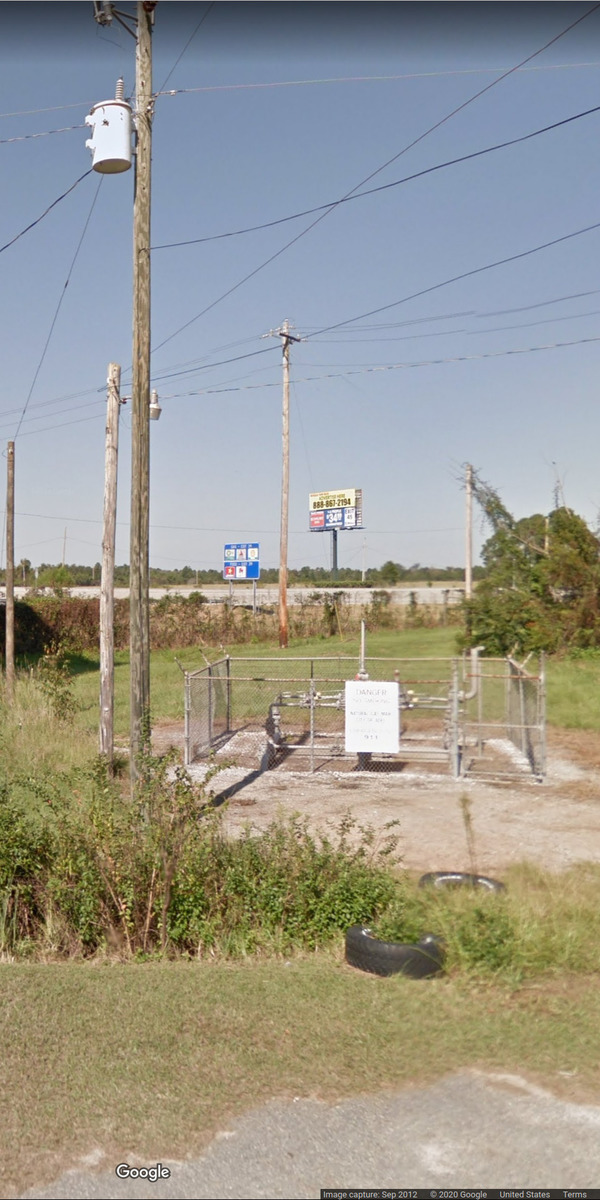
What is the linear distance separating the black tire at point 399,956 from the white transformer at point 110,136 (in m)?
7.64

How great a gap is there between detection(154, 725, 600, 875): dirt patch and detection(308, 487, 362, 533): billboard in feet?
157

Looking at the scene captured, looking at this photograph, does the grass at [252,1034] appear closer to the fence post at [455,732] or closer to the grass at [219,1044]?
the grass at [219,1044]

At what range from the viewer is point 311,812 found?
39.8 feet

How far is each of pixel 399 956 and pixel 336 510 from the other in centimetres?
5878

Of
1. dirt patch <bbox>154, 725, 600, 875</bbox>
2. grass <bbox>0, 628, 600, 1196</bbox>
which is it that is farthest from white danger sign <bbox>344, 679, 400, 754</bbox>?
grass <bbox>0, 628, 600, 1196</bbox>

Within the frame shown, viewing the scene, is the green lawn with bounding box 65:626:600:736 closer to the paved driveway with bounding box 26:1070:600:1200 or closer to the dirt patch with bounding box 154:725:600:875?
the dirt patch with bounding box 154:725:600:875

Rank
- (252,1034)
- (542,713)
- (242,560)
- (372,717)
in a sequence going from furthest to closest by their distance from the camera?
(242,560)
(372,717)
(542,713)
(252,1034)

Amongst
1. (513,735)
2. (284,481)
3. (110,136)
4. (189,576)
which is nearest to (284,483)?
(284,481)

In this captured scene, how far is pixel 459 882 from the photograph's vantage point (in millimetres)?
7879

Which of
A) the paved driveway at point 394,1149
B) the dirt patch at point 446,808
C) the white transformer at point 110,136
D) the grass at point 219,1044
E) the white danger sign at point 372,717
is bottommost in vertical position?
the dirt patch at point 446,808

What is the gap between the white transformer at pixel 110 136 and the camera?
937 cm

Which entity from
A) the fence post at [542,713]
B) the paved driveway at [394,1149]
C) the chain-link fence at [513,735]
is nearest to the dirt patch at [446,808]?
the fence post at [542,713]

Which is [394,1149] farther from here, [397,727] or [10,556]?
[10,556]

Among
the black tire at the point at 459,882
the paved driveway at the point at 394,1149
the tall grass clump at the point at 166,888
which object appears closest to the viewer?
the paved driveway at the point at 394,1149
